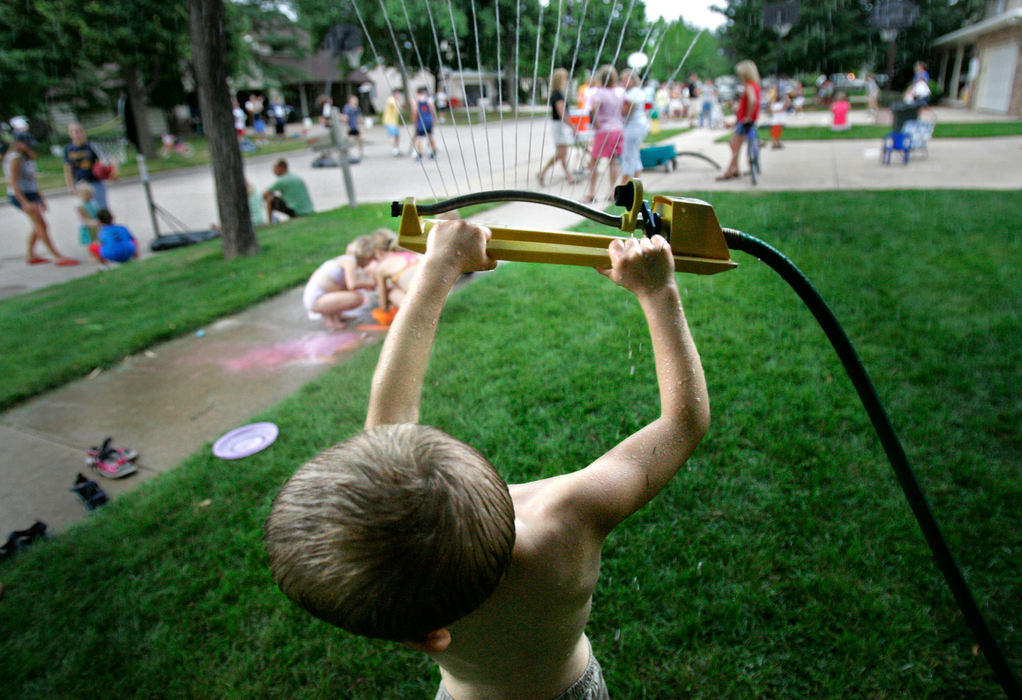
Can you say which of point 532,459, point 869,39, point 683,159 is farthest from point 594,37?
point 869,39

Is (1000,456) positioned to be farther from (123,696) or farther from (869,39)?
(869,39)

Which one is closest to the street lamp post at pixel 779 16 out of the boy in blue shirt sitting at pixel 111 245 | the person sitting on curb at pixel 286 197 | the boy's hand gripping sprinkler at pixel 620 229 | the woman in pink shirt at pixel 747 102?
the woman in pink shirt at pixel 747 102

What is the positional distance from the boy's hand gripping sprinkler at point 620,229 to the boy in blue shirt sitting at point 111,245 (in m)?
8.98

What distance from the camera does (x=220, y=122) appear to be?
24.0 feet

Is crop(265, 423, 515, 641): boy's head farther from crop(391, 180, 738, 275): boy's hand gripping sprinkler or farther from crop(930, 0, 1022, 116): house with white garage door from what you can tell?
crop(930, 0, 1022, 116): house with white garage door

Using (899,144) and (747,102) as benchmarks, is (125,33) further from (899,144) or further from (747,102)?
(899,144)

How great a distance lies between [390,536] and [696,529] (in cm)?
225

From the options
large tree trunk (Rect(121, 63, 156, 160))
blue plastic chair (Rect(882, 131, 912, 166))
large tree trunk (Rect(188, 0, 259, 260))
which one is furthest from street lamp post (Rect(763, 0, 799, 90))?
large tree trunk (Rect(121, 63, 156, 160))

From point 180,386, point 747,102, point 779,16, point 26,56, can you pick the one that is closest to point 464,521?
point 180,386

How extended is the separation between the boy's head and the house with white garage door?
24.8 meters

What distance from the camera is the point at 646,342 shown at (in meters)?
4.48

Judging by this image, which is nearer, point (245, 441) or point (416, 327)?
point (416, 327)

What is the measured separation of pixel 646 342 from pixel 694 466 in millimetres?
1557

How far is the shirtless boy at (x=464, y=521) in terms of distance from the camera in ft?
2.48
